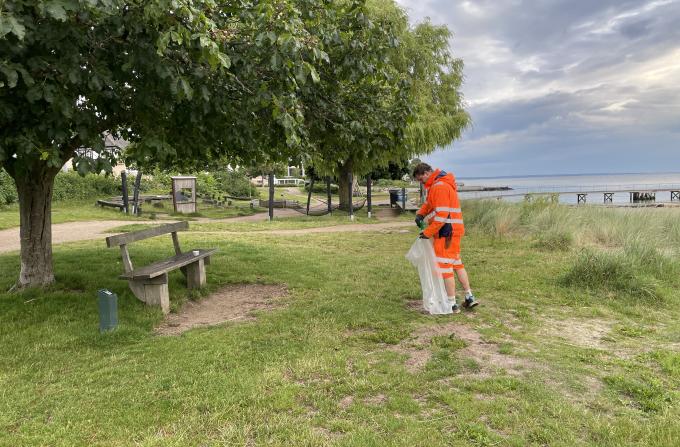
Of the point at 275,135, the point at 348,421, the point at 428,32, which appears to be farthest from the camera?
the point at 428,32

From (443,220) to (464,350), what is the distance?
5.01 ft

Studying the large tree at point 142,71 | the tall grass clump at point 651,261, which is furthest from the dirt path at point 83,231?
the tall grass clump at point 651,261


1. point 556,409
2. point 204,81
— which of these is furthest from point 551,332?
point 204,81

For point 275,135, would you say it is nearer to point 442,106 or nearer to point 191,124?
point 191,124

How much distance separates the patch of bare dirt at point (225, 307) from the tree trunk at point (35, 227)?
2038 mm

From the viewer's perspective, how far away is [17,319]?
17.5ft

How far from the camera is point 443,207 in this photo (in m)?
5.35

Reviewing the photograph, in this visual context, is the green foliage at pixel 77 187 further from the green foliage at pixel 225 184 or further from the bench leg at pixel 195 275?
the bench leg at pixel 195 275

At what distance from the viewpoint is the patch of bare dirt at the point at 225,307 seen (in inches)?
214

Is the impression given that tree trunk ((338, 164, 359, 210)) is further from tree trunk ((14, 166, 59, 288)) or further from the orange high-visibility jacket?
the orange high-visibility jacket

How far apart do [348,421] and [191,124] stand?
3.58 metres

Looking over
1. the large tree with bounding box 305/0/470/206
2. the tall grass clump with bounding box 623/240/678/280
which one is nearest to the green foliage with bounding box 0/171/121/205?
the large tree with bounding box 305/0/470/206

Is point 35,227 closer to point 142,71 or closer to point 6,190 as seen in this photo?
point 142,71

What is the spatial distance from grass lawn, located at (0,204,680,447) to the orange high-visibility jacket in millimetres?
968
